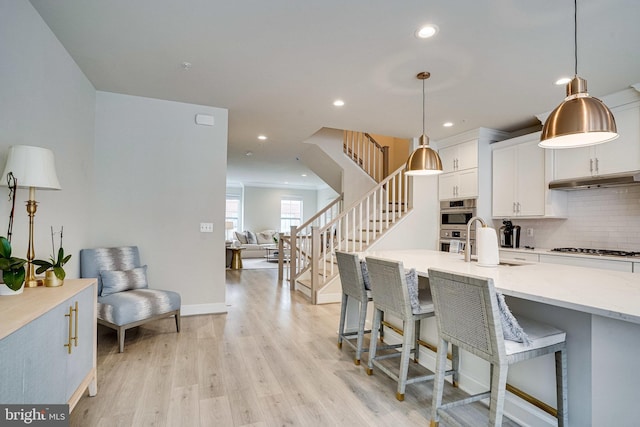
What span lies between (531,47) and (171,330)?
4.29m

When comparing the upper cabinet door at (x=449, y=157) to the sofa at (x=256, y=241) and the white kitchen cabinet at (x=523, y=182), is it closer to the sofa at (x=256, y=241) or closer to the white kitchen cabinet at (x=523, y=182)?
the white kitchen cabinet at (x=523, y=182)

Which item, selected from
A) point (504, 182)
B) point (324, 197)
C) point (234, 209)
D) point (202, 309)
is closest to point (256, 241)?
point (234, 209)

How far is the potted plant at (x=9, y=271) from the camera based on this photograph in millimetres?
1587

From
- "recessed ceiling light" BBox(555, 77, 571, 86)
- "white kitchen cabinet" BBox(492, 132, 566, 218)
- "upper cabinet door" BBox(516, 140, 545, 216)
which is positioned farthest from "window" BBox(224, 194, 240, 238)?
"recessed ceiling light" BBox(555, 77, 571, 86)

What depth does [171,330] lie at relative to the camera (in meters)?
3.53

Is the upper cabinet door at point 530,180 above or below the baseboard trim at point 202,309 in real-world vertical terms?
above

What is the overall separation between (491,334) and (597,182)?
3.26 m

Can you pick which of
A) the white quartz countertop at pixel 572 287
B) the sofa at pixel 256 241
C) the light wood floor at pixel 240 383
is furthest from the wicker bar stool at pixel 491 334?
the sofa at pixel 256 241

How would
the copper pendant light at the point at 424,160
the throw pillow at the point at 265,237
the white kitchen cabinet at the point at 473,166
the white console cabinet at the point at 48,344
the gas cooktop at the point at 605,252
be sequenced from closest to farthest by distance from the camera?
the white console cabinet at the point at 48,344 → the copper pendant light at the point at 424,160 → the gas cooktop at the point at 605,252 → the white kitchen cabinet at the point at 473,166 → the throw pillow at the point at 265,237

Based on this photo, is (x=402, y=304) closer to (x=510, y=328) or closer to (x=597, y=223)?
(x=510, y=328)

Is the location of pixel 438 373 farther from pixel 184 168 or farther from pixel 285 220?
pixel 285 220

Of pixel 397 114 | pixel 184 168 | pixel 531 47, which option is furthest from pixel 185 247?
pixel 531 47

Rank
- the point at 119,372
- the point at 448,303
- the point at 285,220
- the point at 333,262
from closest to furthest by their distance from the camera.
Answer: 1. the point at 448,303
2. the point at 119,372
3. the point at 333,262
4. the point at 285,220

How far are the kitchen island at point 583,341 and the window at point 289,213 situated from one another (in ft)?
35.0
